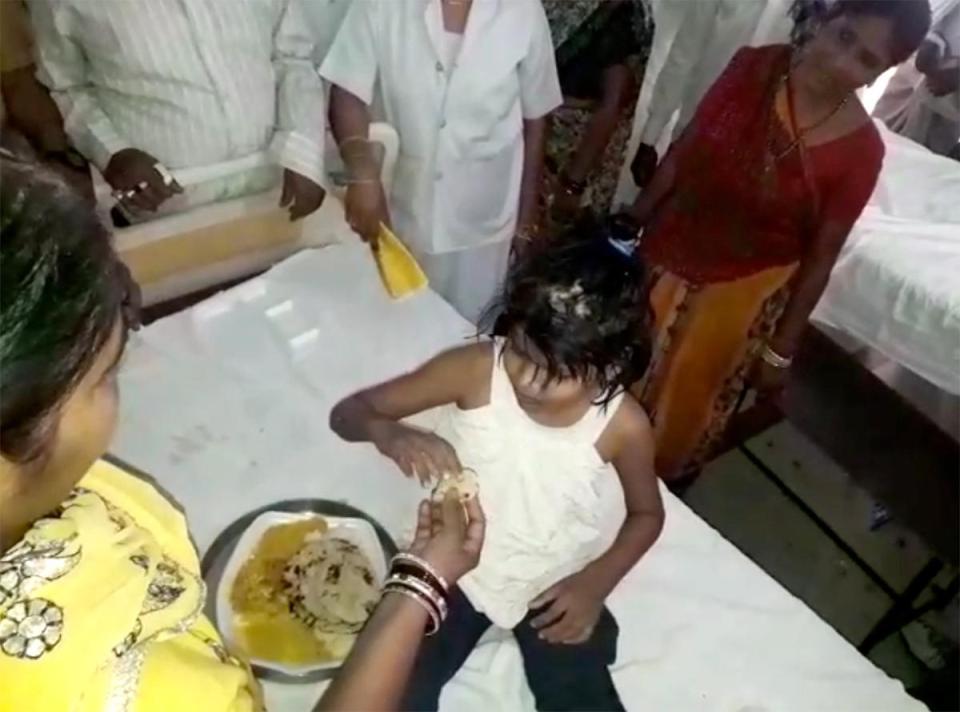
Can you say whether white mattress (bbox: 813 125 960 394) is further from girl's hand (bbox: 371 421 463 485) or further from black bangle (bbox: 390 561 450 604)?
black bangle (bbox: 390 561 450 604)

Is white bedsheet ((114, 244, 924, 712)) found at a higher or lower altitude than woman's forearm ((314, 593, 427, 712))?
lower

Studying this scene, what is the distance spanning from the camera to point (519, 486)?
1.17m

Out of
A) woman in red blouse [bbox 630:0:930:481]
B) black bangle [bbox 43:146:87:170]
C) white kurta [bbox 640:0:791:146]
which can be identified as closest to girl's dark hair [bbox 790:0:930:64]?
woman in red blouse [bbox 630:0:930:481]

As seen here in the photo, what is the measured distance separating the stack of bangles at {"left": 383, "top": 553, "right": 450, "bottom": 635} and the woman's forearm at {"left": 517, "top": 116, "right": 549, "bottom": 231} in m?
0.89

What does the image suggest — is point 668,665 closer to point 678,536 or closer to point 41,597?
point 678,536

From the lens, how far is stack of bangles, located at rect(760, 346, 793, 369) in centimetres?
164

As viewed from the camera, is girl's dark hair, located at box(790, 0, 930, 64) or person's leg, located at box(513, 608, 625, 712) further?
girl's dark hair, located at box(790, 0, 930, 64)

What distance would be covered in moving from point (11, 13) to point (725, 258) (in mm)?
1046

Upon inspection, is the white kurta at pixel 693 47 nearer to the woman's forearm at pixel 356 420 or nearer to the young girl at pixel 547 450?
the young girl at pixel 547 450

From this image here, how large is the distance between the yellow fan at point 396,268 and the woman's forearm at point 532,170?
1.09 ft

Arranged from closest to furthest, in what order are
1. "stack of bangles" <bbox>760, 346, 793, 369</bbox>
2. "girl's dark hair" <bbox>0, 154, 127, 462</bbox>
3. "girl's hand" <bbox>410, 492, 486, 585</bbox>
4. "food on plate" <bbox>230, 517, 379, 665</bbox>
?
"girl's dark hair" <bbox>0, 154, 127, 462</bbox>, "girl's hand" <bbox>410, 492, 486, 585</bbox>, "food on plate" <bbox>230, 517, 379, 665</bbox>, "stack of bangles" <bbox>760, 346, 793, 369</bbox>

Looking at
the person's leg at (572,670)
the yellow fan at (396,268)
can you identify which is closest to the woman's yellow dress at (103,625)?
the person's leg at (572,670)

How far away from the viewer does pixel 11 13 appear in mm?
1444

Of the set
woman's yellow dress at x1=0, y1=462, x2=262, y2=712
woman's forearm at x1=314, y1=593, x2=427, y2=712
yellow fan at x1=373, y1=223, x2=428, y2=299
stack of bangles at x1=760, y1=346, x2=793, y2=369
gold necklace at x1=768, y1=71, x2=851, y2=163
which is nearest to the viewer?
woman's yellow dress at x1=0, y1=462, x2=262, y2=712
